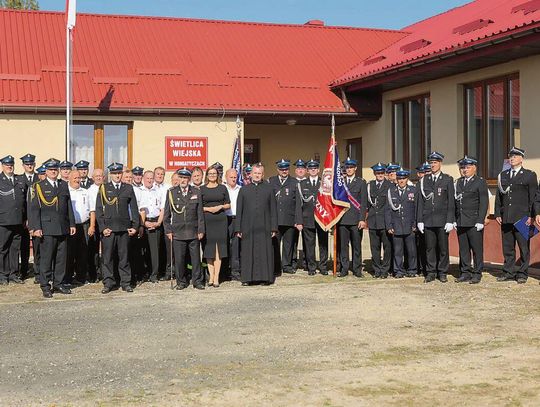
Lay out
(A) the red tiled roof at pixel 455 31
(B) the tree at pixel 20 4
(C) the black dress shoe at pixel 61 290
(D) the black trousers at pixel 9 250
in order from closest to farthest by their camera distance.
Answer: (C) the black dress shoe at pixel 61 290, (D) the black trousers at pixel 9 250, (A) the red tiled roof at pixel 455 31, (B) the tree at pixel 20 4

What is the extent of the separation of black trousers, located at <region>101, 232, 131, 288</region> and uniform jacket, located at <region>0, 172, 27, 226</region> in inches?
65.8

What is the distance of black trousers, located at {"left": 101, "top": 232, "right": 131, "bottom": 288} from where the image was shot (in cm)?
1064

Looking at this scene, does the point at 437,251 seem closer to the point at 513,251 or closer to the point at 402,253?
the point at 402,253

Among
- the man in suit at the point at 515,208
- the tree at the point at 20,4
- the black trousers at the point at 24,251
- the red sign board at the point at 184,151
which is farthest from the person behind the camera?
the tree at the point at 20,4

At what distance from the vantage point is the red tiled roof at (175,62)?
17.5 metres

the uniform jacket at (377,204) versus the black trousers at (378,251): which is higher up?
the uniform jacket at (377,204)

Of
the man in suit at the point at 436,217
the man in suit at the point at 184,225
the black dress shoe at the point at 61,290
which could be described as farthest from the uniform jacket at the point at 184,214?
the man in suit at the point at 436,217

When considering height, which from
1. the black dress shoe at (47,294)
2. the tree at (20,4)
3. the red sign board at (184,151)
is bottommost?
the black dress shoe at (47,294)

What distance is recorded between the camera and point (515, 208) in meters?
11.0

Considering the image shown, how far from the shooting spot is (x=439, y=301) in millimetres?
9367

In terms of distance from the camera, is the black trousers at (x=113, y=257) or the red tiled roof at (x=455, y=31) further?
the red tiled roof at (x=455, y=31)

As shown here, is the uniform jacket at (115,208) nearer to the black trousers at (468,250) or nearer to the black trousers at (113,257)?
the black trousers at (113,257)

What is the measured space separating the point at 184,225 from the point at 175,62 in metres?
9.29

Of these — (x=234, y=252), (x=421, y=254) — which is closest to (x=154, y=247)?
(x=234, y=252)
